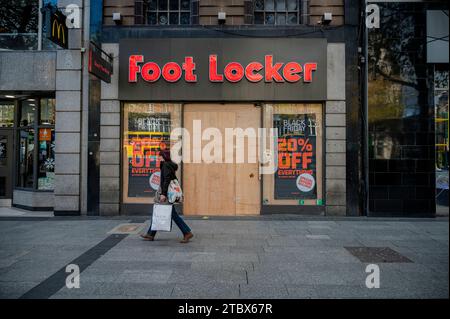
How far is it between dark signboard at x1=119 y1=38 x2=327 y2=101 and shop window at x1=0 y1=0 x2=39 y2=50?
3231 mm

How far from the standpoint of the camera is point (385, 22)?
1086 cm

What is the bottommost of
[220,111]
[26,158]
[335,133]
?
[26,158]

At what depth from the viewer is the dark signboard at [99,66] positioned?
30.9 ft

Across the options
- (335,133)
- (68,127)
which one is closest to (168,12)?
(68,127)

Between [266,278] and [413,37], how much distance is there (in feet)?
30.5

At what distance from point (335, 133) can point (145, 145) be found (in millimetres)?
5943

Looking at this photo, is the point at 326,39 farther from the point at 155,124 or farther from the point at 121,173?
the point at 121,173

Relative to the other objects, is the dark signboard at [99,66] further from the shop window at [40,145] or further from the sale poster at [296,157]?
the sale poster at [296,157]

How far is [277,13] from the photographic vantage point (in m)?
11.4

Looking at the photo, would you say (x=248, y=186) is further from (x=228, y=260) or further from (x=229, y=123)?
(x=228, y=260)

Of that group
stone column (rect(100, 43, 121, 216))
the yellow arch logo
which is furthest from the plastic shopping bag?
the yellow arch logo

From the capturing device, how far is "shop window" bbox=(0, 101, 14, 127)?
499 inches

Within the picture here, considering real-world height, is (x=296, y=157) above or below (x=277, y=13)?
below

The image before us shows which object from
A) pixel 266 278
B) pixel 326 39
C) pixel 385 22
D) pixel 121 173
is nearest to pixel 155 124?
pixel 121 173
